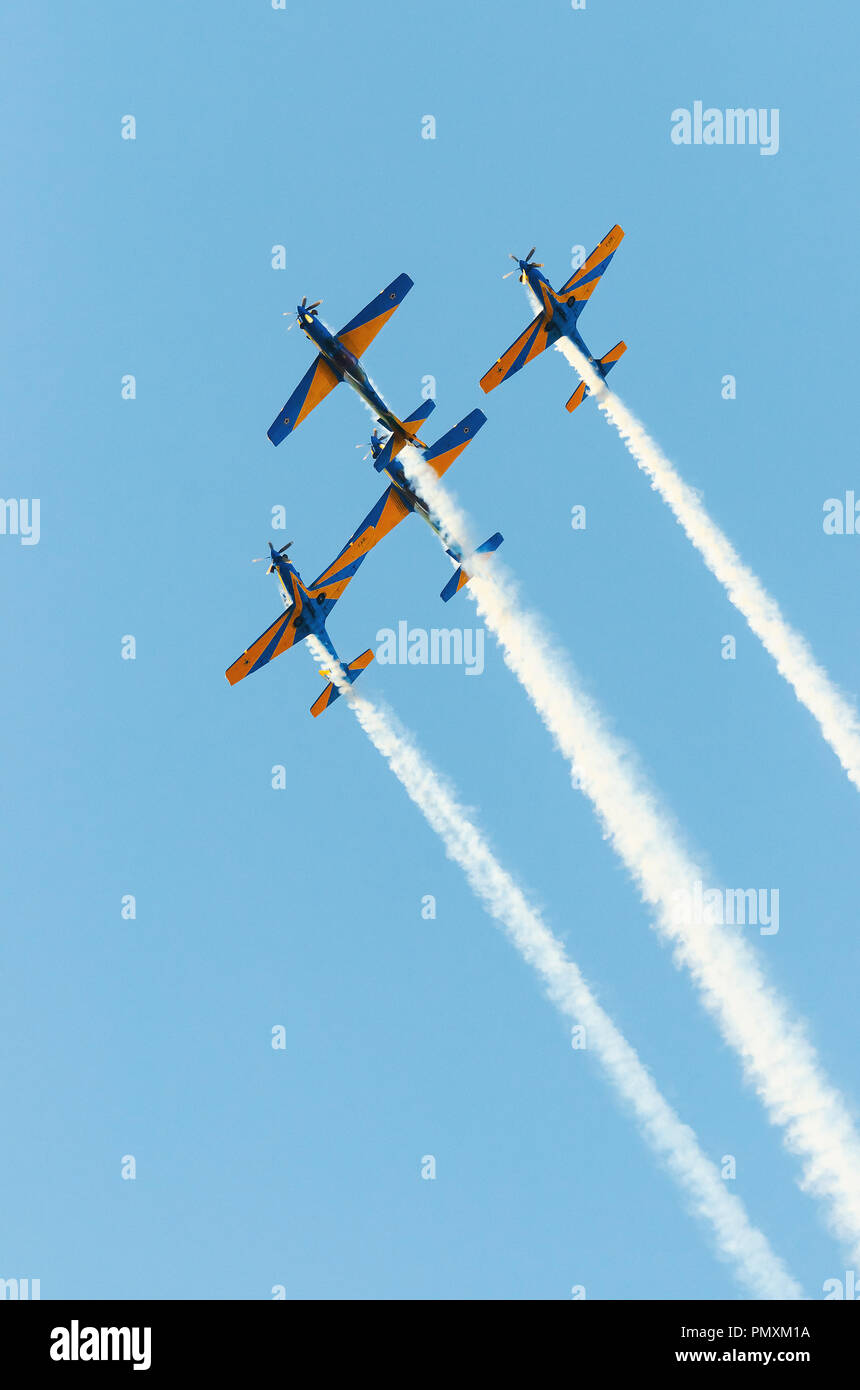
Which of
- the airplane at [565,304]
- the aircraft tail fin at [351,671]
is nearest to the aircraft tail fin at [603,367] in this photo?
the airplane at [565,304]

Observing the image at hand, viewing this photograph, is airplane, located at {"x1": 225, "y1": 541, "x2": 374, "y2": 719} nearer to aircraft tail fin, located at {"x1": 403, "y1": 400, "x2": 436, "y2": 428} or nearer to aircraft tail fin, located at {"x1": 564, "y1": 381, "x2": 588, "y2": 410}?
aircraft tail fin, located at {"x1": 403, "y1": 400, "x2": 436, "y2": 428}

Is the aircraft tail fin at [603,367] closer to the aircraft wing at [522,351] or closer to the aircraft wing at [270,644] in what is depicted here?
the aircraft wing at [522,351]

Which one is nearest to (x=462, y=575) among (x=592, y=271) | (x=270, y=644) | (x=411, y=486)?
(x=411, y=486)

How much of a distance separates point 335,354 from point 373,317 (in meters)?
1.78

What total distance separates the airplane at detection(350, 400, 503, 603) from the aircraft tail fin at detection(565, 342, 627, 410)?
4.13 metres

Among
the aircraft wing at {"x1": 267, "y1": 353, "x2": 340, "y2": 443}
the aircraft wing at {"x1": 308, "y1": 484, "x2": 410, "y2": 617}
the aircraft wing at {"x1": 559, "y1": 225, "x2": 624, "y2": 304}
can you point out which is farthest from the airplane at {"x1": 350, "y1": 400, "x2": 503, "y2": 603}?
the aircraft wing at {"x1": 559, "y1": 225, "x2": 624, "y2": 304}

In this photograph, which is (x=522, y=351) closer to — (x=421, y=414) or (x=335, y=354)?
(x=421, y=414)

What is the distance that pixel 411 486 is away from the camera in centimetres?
5697

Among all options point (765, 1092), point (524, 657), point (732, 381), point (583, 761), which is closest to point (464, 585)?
point (524, 657)

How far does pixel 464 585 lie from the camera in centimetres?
5753

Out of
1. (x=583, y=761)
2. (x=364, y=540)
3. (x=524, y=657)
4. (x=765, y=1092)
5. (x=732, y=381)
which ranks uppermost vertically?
(x=732, y=381)

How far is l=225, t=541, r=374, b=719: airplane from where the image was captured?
57000mm
